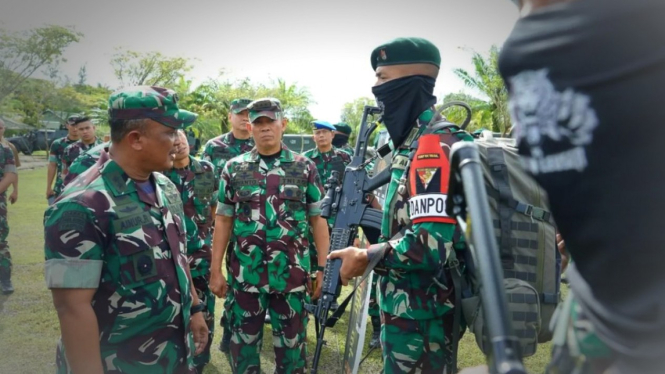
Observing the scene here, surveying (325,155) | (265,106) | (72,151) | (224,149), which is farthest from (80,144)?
(265,106)

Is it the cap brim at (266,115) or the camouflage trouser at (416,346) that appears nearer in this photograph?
the camouflage trouser at (416,346)

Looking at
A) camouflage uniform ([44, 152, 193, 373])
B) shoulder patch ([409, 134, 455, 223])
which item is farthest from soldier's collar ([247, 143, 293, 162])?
shoulder patch ([409, 134, 455, 223])

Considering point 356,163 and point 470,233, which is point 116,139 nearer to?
point 356,163

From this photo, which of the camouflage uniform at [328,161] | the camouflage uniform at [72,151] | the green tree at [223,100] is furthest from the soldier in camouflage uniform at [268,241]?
the green tree at [223,100]

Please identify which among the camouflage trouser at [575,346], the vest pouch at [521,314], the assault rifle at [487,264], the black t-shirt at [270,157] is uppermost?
the black t-shirt at [270,157]

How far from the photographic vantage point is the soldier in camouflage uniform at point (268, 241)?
4164 millimetres

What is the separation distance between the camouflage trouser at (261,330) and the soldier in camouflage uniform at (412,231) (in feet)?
5.03

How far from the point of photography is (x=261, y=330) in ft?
13.8

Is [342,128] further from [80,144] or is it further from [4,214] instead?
[4,214]

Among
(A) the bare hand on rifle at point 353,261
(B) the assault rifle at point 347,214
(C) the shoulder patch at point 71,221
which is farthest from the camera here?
(B) the assault rifle at point 347,214

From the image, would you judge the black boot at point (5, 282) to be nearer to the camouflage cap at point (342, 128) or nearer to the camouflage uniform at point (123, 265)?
the camouflage cap at point (342, 128)

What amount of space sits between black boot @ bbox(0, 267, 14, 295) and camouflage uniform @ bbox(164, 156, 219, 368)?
3861 mm

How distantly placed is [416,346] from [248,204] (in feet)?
6.82

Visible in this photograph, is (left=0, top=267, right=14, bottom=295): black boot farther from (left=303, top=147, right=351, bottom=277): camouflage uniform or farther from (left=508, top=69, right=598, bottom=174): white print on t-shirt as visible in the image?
(left=508, top=69, right=598, bottom=174): white print on t-shirt
